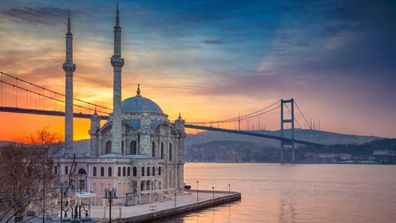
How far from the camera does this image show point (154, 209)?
138ft

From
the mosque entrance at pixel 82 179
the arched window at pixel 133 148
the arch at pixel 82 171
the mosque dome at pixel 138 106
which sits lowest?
the mosque entrance at pixel 82 179

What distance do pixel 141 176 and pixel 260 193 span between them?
24927 mm

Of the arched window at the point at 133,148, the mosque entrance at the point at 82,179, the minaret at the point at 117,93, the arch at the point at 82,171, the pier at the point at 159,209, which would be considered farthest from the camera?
the arched window at the point at 133,148

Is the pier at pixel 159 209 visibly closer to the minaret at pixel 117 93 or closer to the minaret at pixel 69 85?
the minaret at pixel 117 93

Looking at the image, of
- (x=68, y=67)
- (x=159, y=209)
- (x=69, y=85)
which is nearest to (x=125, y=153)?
(x=69, y=85)

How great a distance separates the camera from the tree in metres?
30.8

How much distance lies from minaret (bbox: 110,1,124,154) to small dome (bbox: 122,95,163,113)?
4.37 m

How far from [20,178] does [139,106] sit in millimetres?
20937

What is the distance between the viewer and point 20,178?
109 ft

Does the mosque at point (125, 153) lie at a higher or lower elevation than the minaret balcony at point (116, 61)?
lower

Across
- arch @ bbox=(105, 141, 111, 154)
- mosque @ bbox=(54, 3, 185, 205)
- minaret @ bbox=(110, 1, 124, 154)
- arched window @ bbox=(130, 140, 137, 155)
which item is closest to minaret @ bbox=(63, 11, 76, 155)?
mosque @ bbox=(54, 3, 185, 205)

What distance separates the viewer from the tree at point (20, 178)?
3075 cm

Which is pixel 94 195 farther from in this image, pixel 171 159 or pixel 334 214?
pixel 334 214

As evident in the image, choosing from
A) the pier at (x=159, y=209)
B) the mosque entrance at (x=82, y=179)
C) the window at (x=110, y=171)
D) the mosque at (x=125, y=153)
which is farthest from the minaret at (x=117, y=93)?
the pier at (x=159, y=209)
